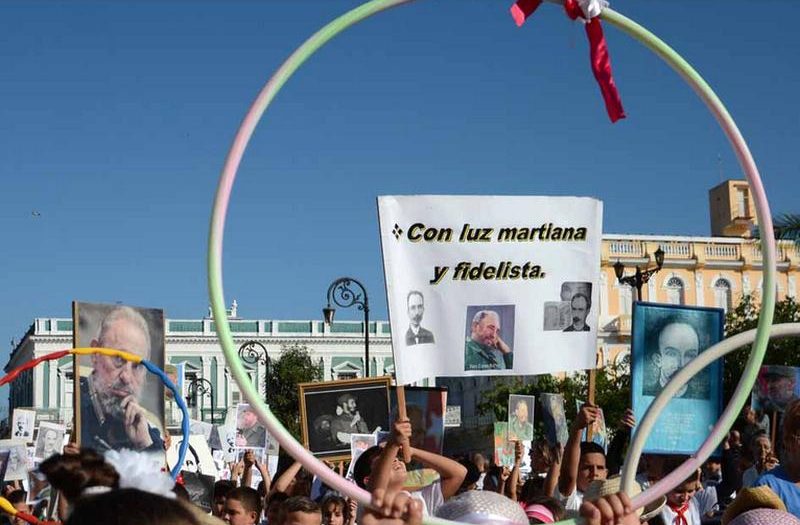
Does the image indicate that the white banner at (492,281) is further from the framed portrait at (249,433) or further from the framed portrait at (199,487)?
the framed portrait at (249,433)

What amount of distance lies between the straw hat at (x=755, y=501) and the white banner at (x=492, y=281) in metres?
2.53

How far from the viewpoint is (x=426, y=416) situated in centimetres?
941

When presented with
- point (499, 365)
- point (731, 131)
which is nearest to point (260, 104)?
point (731, 131)

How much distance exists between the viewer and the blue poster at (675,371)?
7281 millimetres

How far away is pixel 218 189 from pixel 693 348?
4669 millimetres

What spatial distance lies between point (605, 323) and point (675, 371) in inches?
2409

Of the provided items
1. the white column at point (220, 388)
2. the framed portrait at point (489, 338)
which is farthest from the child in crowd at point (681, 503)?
the white column at point (220, 388)

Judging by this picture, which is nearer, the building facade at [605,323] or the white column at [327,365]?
the building facade at [605,323]

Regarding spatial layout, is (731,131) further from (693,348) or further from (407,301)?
(693,348)

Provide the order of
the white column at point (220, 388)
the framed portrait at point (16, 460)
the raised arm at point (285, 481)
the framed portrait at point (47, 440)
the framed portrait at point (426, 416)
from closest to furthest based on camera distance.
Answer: the raised arm at point (285, 481), the framed portrait at point (426, 416), the framed portrait at point (16, 460), the framed portrait at point (47, 440), the white column at point (220, 388)

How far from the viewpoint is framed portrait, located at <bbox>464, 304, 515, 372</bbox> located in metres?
7.11

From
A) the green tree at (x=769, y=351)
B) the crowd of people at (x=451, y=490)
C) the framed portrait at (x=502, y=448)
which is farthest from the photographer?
the green tree at (x=769, y=351)

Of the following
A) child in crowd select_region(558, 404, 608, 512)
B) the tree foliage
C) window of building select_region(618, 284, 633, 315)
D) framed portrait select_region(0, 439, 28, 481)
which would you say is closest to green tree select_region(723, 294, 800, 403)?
the tree foliage

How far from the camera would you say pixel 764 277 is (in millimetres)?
4281
